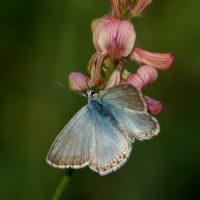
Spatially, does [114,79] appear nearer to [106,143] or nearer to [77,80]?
[77,80]

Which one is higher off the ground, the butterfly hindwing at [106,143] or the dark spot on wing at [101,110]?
the dark spot on wing at [101,110]

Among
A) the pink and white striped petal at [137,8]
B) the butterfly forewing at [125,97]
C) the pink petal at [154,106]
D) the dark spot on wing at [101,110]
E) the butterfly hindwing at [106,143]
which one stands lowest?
the butterfly hindwing at [106,143]

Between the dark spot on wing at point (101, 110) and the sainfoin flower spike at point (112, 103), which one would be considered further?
the dark spot on wing at point (101, 110)

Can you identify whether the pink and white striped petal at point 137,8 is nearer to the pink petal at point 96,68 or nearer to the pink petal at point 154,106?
the pink petal at point 96,68

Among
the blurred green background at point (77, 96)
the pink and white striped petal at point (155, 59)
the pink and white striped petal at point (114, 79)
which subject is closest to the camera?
the pink and white striped petal at point (114, 79)

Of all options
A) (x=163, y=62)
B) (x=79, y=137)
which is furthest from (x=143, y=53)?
(x=79, y=137)

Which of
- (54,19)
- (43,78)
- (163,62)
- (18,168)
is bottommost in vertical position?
(18,168)

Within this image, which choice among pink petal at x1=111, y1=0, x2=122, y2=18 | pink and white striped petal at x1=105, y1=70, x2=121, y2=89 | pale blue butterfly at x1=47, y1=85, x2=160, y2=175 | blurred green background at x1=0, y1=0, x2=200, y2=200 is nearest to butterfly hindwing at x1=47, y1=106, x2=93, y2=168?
pale blue butterfly at x1=47, y1=85, x2=160, y2=175

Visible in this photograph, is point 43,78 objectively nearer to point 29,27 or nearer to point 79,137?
point 29,27

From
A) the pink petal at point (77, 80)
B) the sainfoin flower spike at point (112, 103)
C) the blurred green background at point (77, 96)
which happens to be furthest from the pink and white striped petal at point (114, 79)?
the blurred green background at point (77, 96)
